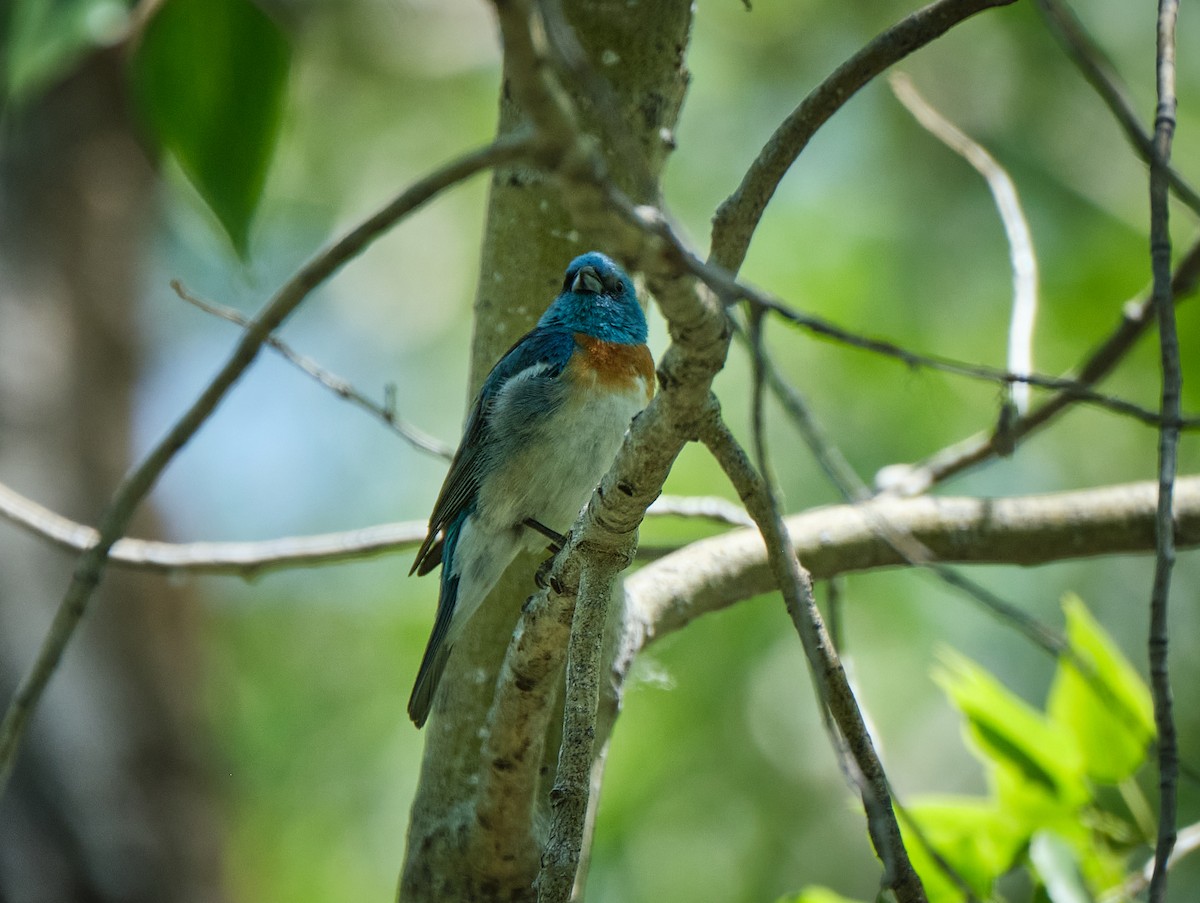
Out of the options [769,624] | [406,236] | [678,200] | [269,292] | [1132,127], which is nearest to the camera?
[1132,127]

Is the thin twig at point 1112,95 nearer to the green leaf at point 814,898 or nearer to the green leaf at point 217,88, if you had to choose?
the green leaf at point 217,88

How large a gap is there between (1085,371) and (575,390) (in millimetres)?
1470

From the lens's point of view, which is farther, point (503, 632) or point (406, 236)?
point (406, 236)

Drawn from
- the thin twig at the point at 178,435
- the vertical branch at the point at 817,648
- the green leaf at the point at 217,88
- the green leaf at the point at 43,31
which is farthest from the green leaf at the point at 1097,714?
the green leaf at the point at 43,31

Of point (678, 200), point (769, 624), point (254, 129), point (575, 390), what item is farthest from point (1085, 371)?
point (678, 200)

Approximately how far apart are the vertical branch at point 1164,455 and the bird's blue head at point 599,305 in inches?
60.0

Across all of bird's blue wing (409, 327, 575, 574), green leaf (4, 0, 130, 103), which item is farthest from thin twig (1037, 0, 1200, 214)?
green leaf (4, 0, 130, 103)

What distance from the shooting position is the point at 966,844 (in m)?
2.39

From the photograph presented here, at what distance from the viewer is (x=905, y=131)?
7.64 m

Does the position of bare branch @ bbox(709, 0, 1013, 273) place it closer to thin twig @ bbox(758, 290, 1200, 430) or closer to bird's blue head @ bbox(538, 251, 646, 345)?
thin twig @ bbox(758, 290, 1200, 430)

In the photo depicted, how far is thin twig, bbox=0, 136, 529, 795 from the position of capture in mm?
1321

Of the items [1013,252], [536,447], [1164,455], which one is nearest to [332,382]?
[536,447]

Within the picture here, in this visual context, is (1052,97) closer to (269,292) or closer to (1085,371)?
(1085,371)

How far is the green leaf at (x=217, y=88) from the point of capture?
1939 millimetres
